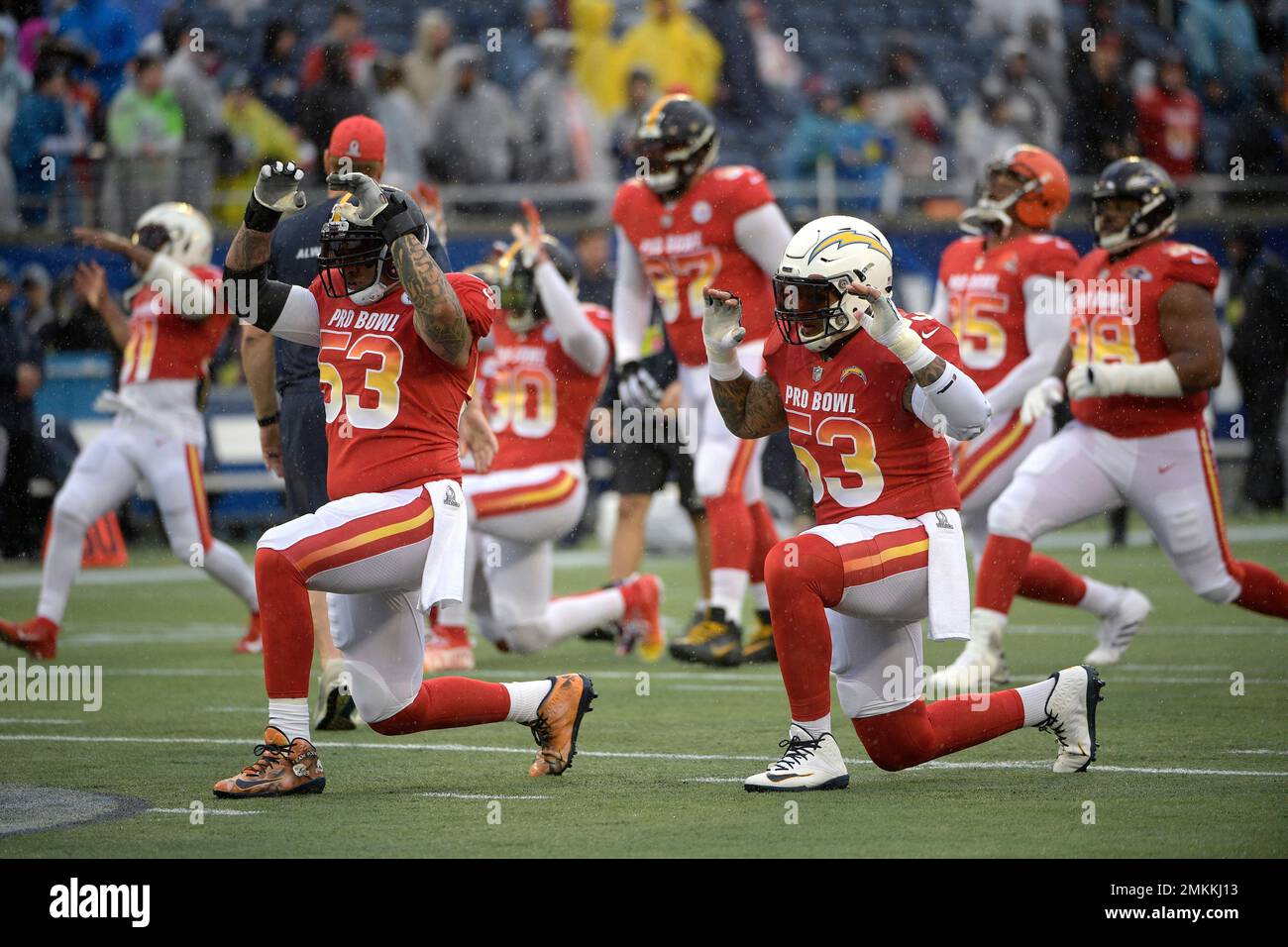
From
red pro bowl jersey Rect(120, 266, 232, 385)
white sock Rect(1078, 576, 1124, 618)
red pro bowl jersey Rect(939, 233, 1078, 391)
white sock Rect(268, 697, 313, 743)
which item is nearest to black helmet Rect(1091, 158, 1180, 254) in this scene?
red pro bowl jersey Rect(939, 233, 1078, 391)

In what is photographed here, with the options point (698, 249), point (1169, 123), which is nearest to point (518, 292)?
point (698, 249)

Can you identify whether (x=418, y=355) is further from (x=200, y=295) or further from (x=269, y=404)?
(x=200, y=295)

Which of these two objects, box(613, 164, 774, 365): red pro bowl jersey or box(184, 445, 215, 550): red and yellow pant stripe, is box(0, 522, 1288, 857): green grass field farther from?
box(613, 164, 774, 365): red pro bowl jersey

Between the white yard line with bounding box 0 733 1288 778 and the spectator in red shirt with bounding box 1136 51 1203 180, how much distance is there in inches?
466

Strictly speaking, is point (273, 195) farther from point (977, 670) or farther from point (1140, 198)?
point (1140, 198)

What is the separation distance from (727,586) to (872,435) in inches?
126

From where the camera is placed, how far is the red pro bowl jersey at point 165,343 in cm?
939

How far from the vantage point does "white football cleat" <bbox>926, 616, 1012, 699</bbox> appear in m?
7.49

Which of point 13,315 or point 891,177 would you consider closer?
point 13,315

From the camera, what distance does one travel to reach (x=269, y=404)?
7.20 m

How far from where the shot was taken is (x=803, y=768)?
5.62 meters

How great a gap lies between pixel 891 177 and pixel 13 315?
6994mm

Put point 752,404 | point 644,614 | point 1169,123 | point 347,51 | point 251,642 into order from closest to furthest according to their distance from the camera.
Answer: point 752,404, point 644,614, point 251,642, point 347,51, point 1169,123
